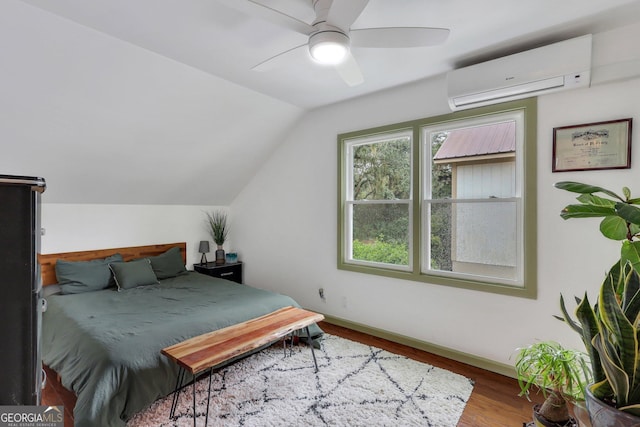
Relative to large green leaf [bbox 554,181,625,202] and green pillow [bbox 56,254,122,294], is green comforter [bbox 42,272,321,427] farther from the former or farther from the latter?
large green leaf [bbox 554,181,625,202]

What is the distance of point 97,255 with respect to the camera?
12.0 ft

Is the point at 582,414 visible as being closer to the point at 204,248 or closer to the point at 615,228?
the point at 615,228

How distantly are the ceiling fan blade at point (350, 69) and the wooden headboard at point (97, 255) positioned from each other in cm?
310

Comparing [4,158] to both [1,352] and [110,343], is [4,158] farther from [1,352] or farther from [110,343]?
[1,352]

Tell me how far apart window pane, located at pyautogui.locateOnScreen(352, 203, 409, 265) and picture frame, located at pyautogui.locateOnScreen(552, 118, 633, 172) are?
1.32m

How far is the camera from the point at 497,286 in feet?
8.45

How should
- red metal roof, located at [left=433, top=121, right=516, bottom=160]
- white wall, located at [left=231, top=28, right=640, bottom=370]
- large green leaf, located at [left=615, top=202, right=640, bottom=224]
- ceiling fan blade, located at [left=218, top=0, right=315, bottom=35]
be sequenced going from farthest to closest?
red metal roof, located at [left=433, top=121, right=516, bottom=160] → white wall, located at [left=231, top=28, right=640, bottom=370] → ceiling fan blade, located at [left=218, top=0, right=315, bottom=35] → large green leaf, located at [left=615, top=202, right=640, bottom=224]

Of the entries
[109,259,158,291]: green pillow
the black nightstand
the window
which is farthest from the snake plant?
the window

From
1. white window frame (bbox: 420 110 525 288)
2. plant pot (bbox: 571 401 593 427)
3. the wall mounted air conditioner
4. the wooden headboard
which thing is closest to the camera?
plant pot (bbox: 571 401 593 427)

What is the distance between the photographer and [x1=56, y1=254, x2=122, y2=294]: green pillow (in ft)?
10.4

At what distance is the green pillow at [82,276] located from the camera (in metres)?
3.16

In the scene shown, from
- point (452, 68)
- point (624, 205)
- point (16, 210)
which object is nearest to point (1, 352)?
point (16, 210)

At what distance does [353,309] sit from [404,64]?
8.18 ft

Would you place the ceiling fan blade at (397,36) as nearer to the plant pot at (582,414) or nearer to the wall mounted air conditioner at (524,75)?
the wall mounted air conditioner at (524,75)
